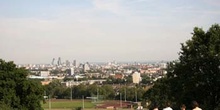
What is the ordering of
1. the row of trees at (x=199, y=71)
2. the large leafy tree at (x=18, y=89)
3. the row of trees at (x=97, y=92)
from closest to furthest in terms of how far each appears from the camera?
the row of trees at (x=199, y=71)
the large leafy tree at (x=18, y=89)
the row of trees at (x=97, y=92)

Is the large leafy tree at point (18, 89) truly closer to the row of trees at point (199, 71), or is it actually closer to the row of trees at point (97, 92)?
the row of trees at point (199, 71)

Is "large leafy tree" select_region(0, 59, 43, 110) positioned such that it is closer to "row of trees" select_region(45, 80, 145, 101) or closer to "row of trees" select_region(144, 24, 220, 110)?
"row of trees" select_region(144, 24, 220, 110)

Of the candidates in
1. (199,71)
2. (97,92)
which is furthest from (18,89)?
(97,92)

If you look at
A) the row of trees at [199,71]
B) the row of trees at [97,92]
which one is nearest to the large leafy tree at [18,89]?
the row of trees at [199,71]

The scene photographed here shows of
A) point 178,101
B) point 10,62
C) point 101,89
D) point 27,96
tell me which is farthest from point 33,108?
point 101,89

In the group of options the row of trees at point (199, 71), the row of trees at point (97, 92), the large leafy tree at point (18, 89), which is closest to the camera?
the row of trees at point (199, 71)

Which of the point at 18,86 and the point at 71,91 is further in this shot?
the point at 71,91

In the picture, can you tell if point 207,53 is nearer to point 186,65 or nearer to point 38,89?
point 186,65
